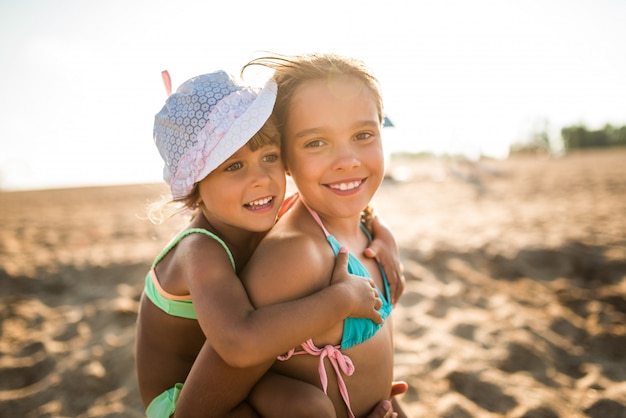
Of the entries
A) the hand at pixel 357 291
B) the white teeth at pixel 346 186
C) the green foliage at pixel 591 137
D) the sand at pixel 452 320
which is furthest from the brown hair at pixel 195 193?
the green foliage at pixel 591 137

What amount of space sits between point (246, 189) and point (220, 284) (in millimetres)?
518

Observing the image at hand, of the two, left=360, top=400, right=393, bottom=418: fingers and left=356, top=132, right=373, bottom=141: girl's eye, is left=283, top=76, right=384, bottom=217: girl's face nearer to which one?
left=356, top=132, right=373, bottom=141: girl's eye

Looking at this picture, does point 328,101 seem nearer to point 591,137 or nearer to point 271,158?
point 271,158

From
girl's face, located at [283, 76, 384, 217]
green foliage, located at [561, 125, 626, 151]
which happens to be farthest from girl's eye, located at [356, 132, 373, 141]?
green foliage, located at [561, 125, 626, 151]

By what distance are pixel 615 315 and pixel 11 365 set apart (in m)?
5.14

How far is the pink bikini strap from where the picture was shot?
1.75 metres

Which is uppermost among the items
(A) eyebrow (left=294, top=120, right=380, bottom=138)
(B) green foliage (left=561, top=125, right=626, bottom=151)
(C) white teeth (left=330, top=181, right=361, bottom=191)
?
(A) eyebrow (left=294, top=120, right=380, bottom=138)

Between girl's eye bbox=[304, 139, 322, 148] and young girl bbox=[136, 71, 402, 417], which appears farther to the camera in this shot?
girl's eye bbox=[304, 139, 322, 148]

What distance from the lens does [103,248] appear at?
6543 millimetres

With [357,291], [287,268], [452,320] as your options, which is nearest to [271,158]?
[287,268]

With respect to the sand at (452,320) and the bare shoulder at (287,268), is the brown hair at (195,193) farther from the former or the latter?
the sand at (452,320)

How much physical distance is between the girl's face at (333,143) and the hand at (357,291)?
29cm

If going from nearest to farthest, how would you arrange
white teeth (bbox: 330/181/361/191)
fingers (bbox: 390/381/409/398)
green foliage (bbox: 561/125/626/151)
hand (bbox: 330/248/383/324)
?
hand (bbox: 330/248/383/324), white teeth (bbox: 330/181/361/191), fingers (bbox: 390/381/409/398), green foliage (bbox: 561/125/626/151)

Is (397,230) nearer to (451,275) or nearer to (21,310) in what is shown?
(451,275)
